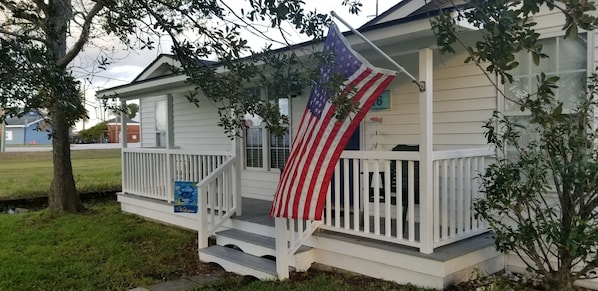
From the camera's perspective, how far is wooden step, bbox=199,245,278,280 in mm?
4855

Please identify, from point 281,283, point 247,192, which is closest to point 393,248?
point 281,283

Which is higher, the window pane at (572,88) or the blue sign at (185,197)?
the window pane at (572,88)

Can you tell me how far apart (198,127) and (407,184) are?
600cm

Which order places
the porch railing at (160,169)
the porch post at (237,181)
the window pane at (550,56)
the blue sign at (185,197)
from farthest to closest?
the porch railing at (160,169) → the blue sign at (185,197) → the porch post at (237,181) → the window pane at (550,56)

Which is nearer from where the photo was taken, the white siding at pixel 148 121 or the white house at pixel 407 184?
the white house at pixel 407 184

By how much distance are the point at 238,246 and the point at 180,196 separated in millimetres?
1660

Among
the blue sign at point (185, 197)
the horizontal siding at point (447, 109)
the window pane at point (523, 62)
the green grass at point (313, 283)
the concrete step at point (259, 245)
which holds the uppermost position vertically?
the window pane at point (523, 62)

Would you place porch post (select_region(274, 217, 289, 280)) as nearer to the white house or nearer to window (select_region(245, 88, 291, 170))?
the white house

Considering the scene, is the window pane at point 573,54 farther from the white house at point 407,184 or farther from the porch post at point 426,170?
the porch post at point 426,170

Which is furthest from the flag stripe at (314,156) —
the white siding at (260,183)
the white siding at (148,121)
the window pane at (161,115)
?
the white siding at (148,121)

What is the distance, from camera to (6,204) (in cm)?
1150

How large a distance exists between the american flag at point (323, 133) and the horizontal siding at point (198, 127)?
4.76 meters

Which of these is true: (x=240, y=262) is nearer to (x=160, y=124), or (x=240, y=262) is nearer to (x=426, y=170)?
(x=426, y=170)

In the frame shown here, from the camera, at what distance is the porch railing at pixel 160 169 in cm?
732
